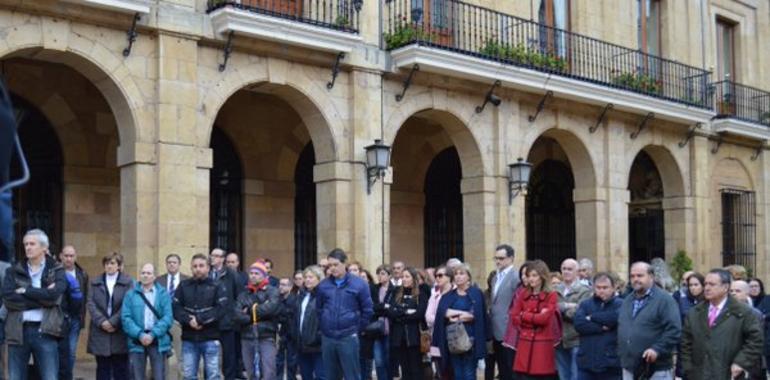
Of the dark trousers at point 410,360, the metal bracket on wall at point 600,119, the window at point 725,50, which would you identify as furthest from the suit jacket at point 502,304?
the window at point 725,50

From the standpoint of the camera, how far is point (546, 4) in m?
18.1

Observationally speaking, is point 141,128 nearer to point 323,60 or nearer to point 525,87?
point 323,60

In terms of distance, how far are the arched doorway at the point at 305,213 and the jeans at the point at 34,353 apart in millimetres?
8235

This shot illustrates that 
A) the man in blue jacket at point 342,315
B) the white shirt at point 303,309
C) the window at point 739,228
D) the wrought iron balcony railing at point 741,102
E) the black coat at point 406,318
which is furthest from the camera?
the window at point 739,228

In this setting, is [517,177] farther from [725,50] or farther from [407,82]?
[725,50]

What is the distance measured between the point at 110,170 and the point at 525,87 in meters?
6.86

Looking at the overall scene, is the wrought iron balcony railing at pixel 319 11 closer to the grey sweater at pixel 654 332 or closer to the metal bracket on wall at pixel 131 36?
the metal bracket on wall at pixel 131 36

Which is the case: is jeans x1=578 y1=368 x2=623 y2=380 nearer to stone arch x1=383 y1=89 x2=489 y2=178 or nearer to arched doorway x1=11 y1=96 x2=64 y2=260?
stone arch x1=383 y1=89 x2=489 y2=178

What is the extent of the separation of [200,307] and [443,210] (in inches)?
387

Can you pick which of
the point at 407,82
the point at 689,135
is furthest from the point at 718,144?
the point at 407,82

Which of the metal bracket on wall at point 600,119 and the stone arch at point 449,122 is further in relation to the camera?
the metal bracket on wall at point 600,119

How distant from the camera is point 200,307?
1002cm

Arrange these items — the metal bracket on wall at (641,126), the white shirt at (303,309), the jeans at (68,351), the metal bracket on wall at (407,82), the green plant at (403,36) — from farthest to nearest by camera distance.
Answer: the metal bracket on wall at (641,126)
the metal bracket on wall at (407,82)
the green plant at (403,36)
the white shirt at (303,309)
the jeans at (68,351)

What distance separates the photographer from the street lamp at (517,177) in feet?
53.4
